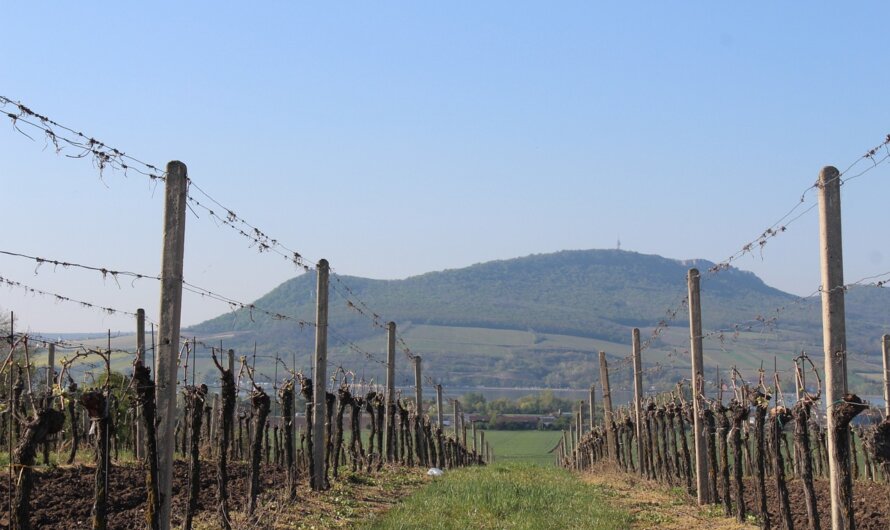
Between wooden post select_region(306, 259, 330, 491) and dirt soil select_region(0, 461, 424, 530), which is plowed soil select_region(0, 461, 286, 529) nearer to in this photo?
dirt soil select_region(0, 461, 424, 530)

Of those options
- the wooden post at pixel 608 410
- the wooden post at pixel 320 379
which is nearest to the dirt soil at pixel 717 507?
the wooden post at pixel 320 379

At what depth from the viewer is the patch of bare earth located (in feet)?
55.0

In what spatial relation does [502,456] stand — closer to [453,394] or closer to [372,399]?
[372,399]

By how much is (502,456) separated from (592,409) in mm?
37114

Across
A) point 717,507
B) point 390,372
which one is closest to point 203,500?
point 717,507

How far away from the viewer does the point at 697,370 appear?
19531mm

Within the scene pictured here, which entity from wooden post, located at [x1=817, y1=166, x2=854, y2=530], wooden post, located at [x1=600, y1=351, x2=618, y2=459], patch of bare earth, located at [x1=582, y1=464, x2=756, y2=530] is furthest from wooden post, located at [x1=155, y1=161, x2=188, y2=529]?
wooden post, located at [x1=600, y1=351, x2=618, y2=459]

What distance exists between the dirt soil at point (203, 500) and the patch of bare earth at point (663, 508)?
436cm

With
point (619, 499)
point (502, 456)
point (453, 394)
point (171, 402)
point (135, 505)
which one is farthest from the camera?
point (453, 394)

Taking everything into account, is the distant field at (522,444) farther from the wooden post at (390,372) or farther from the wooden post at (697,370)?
the wooden post at (697,370)

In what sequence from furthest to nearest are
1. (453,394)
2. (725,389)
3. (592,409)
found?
(453,394)
(592,409)
(725,389)

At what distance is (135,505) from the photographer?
16.2m

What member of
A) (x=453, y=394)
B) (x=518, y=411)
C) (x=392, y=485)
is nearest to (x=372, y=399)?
(x=392, y=485)

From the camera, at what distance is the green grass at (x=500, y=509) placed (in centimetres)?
1546
